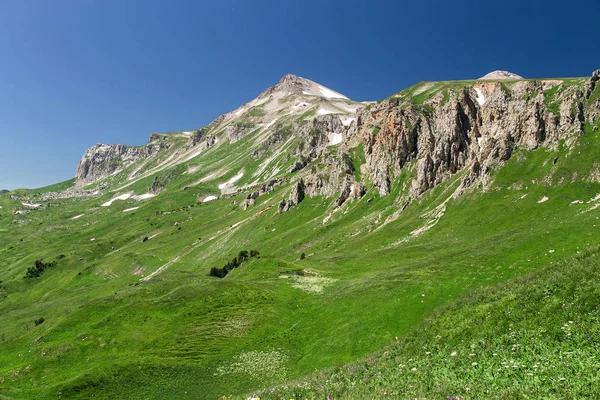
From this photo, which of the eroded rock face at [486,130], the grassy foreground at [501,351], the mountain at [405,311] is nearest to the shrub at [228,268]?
the mountain at [405,311]

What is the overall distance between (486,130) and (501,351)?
172328mm

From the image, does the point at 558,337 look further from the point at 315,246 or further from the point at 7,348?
the point at 315,246

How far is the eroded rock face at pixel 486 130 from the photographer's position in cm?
12988

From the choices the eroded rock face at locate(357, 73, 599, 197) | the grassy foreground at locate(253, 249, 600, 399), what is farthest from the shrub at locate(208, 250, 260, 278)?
the grassy foreground at locate(253, 249, 600, 399)

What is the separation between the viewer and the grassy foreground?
13.6 metres

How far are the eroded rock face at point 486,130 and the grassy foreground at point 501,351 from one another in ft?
407

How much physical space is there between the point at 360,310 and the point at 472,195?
320 feet

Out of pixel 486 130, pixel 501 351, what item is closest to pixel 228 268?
pixel 501 351

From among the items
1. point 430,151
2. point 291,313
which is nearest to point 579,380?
point 291,313

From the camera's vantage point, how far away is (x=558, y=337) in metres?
18.3

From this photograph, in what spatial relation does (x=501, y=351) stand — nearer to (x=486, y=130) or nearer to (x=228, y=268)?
(x=228, y=268)

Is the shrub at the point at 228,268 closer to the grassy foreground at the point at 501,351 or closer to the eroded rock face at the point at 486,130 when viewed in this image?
the eroded rock face at the point at 486,130

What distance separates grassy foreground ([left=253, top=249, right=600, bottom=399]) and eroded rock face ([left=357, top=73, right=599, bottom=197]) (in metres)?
124

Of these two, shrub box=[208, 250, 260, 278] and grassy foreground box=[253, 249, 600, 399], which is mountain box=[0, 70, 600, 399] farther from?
shrub box=[208, 250, 260, 278]
